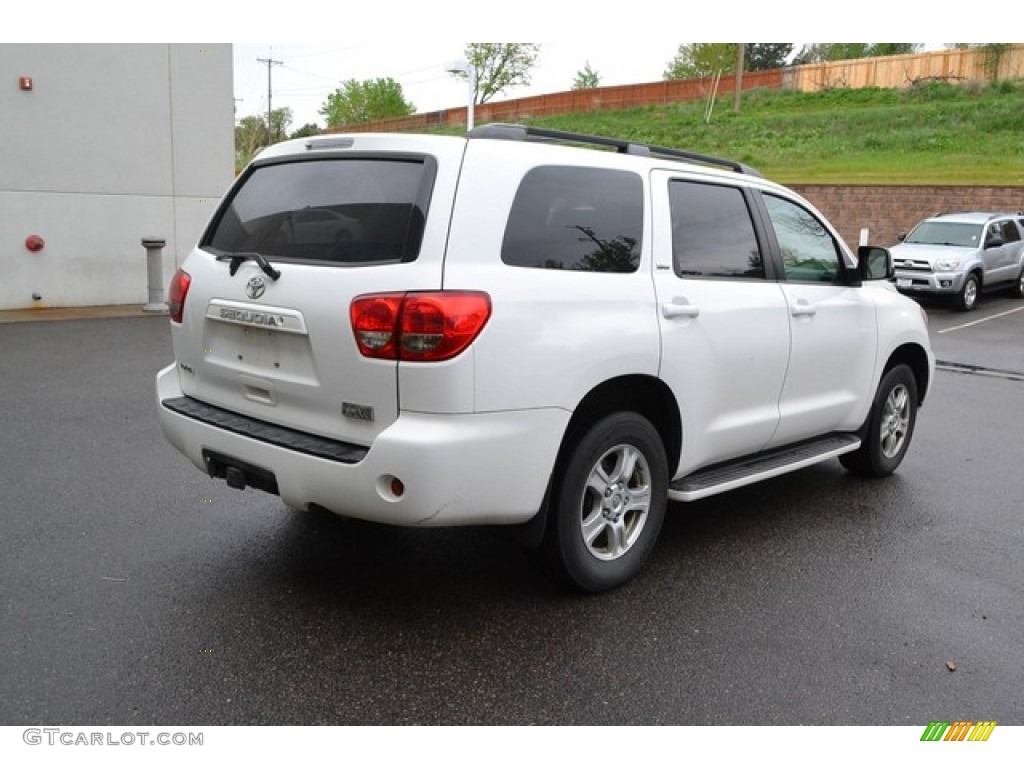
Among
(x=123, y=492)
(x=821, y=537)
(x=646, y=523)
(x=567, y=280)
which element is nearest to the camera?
(x=567, y=280)

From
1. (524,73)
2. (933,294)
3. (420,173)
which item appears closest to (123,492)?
(420,173)

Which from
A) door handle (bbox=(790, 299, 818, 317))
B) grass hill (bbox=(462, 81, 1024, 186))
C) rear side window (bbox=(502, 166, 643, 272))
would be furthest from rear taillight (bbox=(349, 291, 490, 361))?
grass hill (bbox=(462, 81, 1024, 186))

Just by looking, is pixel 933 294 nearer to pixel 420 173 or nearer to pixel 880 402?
pixel 880 402

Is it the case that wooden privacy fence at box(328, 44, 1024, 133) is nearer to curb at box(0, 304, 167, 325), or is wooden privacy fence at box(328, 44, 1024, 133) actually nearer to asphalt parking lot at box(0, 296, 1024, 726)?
curb at box(0, 304, 167, 325)

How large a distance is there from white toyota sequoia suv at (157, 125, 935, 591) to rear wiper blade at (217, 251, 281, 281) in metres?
0.01

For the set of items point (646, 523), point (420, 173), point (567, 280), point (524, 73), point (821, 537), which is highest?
point (524, 73)

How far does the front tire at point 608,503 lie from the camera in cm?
379

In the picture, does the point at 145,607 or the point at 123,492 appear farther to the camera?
the point at 123,492

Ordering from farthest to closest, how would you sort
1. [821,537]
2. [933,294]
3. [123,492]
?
[933,294] → [123,492] → [821,537]

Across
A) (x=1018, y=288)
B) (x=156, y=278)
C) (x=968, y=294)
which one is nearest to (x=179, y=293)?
(x=156, y=278)

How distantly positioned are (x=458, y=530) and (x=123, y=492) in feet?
6.52

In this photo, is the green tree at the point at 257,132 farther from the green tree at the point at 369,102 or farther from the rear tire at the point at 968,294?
the rear tire at the point at 968,294

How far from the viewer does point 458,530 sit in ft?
15.9

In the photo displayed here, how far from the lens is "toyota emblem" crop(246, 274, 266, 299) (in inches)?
146
